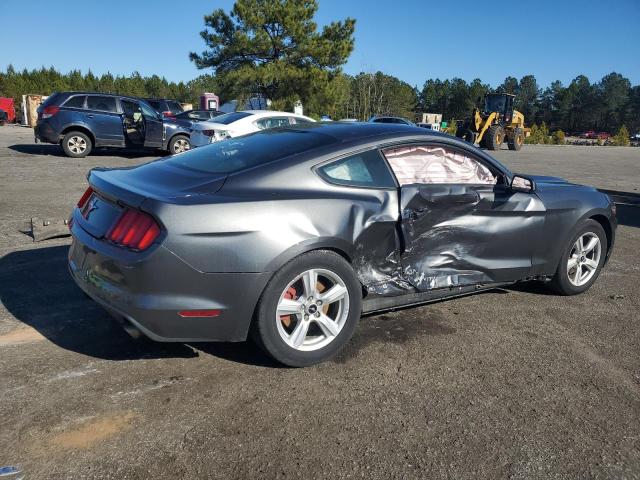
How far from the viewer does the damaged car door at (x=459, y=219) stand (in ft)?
12.2

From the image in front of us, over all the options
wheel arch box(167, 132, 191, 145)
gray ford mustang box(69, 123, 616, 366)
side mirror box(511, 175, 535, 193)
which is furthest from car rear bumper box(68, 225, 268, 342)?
wheel arch box(167, 132, 191, 145)

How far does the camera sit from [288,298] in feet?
10.5

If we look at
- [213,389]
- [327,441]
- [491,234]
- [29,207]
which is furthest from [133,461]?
[29,207]

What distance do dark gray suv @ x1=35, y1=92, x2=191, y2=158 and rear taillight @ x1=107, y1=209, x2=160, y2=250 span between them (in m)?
12.6

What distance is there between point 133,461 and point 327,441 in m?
0.87

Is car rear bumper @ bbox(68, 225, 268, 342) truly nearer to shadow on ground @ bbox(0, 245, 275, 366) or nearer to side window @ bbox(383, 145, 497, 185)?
shadow on ground @ bbox(0, 245, 275, 366)

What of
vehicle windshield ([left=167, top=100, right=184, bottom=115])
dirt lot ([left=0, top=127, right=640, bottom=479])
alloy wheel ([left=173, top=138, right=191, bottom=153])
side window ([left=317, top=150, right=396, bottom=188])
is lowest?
dirt lot ([left=0, top=127, right=640, bottom=479])

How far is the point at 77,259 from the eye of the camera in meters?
3.28

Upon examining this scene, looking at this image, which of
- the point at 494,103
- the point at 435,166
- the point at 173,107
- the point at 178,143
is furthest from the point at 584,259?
the point at 494,103

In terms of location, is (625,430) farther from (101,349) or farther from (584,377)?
(101,349)

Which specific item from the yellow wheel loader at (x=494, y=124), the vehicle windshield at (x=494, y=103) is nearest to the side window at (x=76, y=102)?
the yellow wheel loader at (x=494, y=124)

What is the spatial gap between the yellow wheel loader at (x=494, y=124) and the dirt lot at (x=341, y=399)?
2343 centimetres

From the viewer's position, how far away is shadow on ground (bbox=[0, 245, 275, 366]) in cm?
337

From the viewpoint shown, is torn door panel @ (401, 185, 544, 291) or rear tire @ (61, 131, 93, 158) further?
rear tire @ (61, 131, 93, 158)
